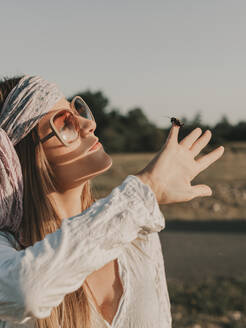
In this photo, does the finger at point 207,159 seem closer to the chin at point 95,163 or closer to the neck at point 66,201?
the chin at point 95,163

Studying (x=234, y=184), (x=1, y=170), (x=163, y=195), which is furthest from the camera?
(x=234, y=184)

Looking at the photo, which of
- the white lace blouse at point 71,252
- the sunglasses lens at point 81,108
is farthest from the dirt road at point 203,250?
the white lace blouse at point 71,252

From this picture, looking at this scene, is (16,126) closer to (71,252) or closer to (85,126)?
(85,126)

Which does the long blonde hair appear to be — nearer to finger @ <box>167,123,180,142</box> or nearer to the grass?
finger @ <box>167,123,180,142</box>

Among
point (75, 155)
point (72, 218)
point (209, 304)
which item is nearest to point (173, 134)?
point (72, 218)

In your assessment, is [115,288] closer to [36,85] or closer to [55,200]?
[55,200]

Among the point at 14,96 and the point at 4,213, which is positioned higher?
the point at 14,96

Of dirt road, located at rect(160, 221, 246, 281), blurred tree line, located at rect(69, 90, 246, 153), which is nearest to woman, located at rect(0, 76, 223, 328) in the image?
dirt road, located at rect(160, 221, 246, 281)

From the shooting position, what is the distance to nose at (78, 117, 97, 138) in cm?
185

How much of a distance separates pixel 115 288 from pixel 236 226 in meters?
6.67

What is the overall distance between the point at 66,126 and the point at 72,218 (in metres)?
0.62

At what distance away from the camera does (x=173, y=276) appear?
5.78m

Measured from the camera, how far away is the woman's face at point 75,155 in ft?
5.83

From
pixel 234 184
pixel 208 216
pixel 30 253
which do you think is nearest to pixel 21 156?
pixel 30 253
